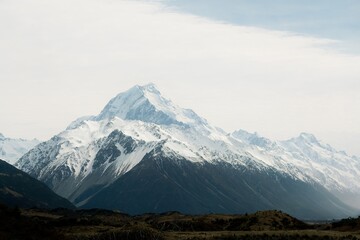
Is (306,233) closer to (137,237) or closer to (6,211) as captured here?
(137,237)

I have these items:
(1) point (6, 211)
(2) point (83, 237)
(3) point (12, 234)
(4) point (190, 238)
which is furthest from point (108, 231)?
(3) point (12, 234)

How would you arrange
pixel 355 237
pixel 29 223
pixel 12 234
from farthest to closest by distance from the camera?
pixel 355 237 → pixel 29 223 → pixel 12 234

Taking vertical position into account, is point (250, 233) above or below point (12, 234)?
below

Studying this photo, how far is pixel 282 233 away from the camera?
563ft

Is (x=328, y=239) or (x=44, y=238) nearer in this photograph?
(x=44, y=238)

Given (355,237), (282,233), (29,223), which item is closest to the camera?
(29,223)

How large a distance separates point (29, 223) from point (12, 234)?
10852 mm

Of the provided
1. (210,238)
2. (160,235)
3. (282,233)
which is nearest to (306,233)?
(282,233)

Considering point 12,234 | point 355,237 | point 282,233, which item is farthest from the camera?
point 282,233

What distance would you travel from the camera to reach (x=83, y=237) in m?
167

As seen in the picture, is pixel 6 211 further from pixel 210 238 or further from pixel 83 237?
pixel 210 238

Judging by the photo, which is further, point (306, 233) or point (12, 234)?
point (306, 233)

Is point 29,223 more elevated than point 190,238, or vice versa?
point 29,223

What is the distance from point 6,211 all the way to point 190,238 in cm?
5009
